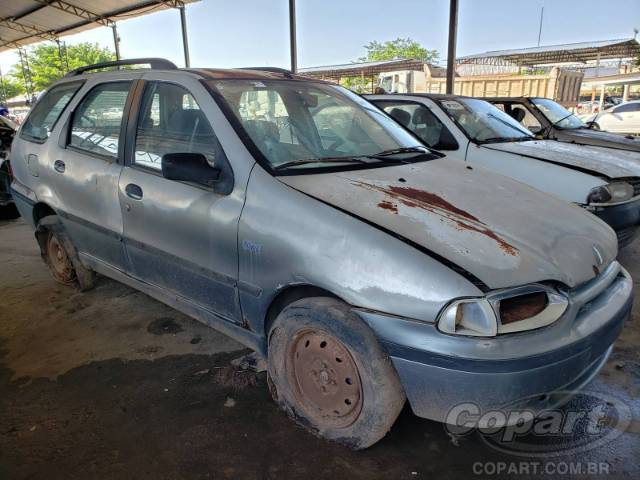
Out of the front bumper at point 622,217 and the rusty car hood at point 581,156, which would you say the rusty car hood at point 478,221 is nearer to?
the front bumper at point 622,217

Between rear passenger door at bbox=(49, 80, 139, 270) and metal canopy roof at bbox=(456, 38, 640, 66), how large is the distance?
24.5m

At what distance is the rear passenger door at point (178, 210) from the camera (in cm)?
229

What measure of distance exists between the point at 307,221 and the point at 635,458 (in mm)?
1780

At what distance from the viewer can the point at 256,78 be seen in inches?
109

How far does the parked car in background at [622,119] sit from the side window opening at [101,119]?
17433mm

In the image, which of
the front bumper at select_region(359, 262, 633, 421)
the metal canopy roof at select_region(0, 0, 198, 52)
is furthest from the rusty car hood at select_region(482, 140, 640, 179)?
the metal canopy roof at select_region(0, 0, 198, 52)

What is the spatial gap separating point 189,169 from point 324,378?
46.0 inches

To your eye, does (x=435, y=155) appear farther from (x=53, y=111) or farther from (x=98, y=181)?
(x=53, y=111)

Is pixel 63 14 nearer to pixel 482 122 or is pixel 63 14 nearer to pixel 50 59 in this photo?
pixel 482 122

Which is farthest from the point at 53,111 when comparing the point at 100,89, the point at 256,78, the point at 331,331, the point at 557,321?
the point at 557,321

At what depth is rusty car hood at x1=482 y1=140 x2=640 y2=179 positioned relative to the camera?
4242mm

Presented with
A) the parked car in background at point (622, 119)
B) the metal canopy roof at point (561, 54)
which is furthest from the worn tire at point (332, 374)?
the metal canopy roof at point (561, 54)

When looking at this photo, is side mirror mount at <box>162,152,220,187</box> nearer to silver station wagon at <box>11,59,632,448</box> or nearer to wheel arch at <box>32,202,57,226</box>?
silver station wagon at <box>11,59,632,448</box>

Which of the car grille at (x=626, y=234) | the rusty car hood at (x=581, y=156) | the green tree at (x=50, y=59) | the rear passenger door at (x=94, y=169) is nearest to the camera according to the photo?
the rear passenger door at (x=94, y=169)
